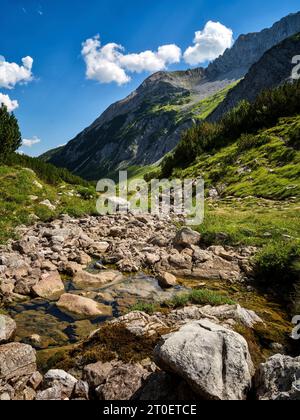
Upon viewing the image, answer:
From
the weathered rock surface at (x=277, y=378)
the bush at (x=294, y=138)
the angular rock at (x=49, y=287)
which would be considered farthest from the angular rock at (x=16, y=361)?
the bush at (x=294, y=138)

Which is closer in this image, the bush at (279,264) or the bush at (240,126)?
the bush at (279,264)

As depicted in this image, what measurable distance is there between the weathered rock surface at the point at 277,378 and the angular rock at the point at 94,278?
900cm

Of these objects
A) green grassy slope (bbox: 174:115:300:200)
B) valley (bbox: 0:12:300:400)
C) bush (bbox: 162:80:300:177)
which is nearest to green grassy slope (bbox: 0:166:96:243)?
valley (bbox: 0:12:300:400)

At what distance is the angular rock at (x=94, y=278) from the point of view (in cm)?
1420

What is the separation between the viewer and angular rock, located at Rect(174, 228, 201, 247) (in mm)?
18138

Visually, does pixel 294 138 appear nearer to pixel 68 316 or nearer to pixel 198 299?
pixel 198 299

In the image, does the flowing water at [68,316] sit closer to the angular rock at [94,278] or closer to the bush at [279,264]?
the angular rock at [94,278]

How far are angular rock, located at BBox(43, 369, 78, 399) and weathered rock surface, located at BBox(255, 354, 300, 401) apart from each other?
12.2 feet

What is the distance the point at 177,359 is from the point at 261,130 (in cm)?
5406

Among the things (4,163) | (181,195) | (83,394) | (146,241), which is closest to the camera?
(83,394)

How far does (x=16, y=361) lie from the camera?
7.77 m

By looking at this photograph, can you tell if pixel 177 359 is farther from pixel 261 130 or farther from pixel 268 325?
pixel 261 130

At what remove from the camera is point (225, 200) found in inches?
1361
